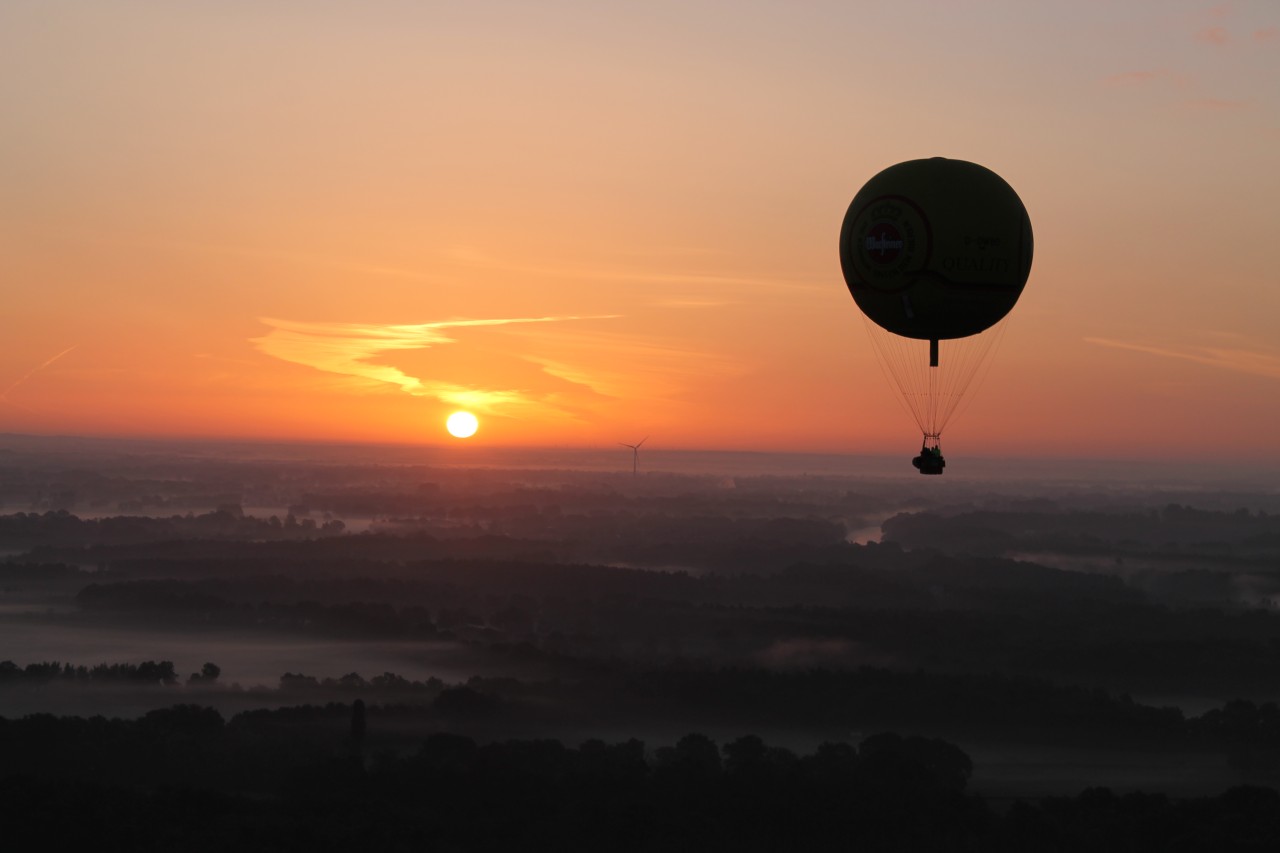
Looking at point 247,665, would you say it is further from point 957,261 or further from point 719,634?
point 957,261

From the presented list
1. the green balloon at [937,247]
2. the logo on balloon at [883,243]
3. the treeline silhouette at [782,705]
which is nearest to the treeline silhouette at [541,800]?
the treeline silhouette at [782,705]

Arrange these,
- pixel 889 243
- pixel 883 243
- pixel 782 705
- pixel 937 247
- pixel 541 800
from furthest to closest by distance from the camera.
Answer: pixel 782 705 → pixel 541 800 → pixel 883 243 → pixel 889 243 → pixel 937 247

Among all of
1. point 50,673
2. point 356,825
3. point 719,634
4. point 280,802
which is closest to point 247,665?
point 50,673

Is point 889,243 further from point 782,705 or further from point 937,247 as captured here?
point 782,705

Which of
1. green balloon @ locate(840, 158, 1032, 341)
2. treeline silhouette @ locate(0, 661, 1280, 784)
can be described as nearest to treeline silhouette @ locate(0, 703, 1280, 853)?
treeline silhouette @ locate(0, 661, 1280, 784)

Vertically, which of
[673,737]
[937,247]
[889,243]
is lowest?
[673,737]

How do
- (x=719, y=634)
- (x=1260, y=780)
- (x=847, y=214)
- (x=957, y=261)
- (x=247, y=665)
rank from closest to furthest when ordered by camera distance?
(x=957, y=261), (x=847, y=214), (x=1260, y=780), (x=247, y=665), (x=719, y=634)

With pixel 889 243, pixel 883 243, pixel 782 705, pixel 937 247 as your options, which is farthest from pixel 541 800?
pixel 937 247
